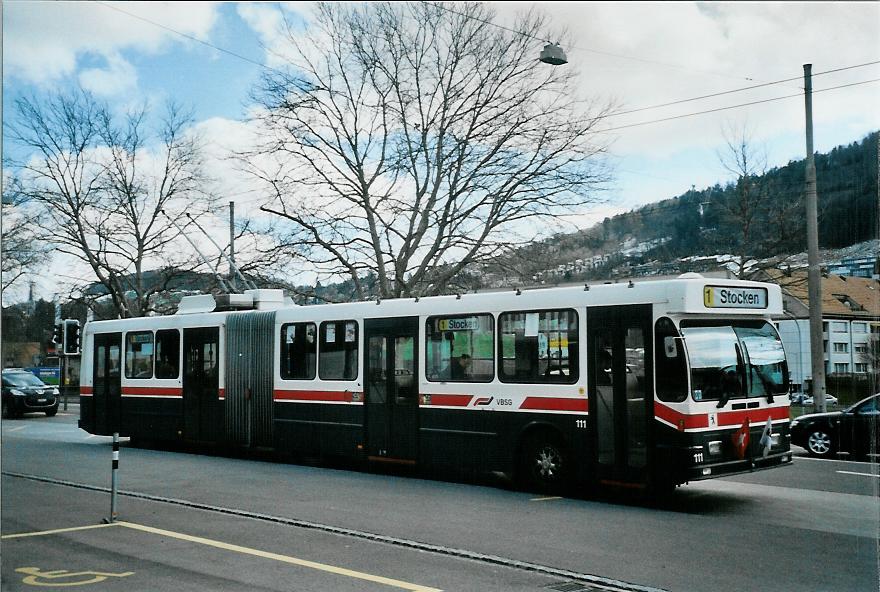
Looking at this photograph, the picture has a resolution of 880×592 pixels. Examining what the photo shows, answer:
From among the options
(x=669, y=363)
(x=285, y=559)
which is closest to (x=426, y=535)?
(x=285, y=559)

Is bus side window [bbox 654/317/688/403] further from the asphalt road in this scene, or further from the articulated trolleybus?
the asphalt road

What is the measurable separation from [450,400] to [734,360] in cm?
450

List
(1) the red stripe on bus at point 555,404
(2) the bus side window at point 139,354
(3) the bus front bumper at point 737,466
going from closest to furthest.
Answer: (3) the bus front bumper at point 737,466 → (1) the red stripe on bus at point 555,404 → (2) the bus side window at point 139,354

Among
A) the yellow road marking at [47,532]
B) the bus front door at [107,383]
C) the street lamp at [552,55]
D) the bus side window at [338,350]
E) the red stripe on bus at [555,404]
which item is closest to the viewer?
the yellow road marking at [47,532]

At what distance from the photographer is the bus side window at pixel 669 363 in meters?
11.5

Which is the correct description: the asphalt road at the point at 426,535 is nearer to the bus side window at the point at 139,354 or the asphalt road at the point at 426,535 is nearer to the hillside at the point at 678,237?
the bus side window at the point at 139,354

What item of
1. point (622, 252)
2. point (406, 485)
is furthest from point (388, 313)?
point (622, 252)

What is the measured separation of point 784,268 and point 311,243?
48.1ft

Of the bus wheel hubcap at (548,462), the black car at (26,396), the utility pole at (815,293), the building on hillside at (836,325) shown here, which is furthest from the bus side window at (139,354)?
the black car at (26,396)

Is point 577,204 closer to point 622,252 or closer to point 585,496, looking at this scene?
point 622,252

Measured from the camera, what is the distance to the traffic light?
2334 centimetres

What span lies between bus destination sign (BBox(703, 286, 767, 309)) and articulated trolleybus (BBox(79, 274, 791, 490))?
0.02 metres

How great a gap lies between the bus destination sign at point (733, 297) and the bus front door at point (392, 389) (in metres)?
5.15

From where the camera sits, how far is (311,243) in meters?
30.4
